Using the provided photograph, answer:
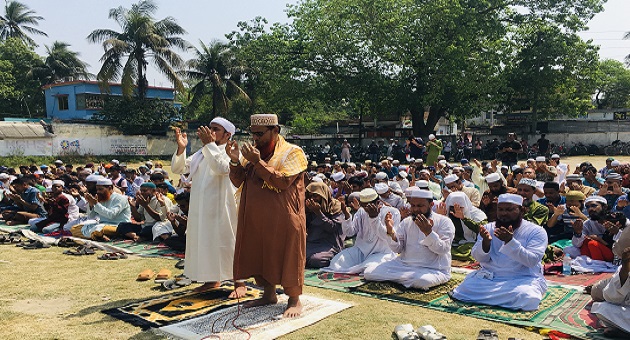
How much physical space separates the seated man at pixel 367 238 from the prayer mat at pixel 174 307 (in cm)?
148

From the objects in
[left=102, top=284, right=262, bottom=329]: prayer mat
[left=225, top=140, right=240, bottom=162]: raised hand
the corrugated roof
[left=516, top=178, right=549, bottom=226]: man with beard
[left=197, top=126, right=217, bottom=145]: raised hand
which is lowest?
[left=102, top=284, right=262, bottom=329]: prayer mat

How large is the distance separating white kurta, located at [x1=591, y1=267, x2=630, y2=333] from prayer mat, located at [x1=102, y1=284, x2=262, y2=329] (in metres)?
2.86

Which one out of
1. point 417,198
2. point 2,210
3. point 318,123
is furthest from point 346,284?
point 318,123

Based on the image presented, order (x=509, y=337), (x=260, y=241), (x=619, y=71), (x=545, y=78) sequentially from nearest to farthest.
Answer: (x=509, y=337) → (x=260, y=241) → (x=545, y=78) → (x=619, y=71)

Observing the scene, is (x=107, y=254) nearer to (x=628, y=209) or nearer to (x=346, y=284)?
(x=346, y=284)

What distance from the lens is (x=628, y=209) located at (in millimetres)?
6512

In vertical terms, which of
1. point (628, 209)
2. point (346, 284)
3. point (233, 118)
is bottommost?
point (346, 284)

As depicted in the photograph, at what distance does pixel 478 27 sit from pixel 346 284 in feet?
68.2

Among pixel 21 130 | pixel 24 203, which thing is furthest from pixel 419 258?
pixel 21 130

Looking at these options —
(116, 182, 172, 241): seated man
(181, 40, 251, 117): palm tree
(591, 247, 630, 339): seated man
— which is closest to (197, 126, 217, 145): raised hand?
(591, 247, 630, 339): seated man

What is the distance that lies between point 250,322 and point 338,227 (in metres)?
2.78

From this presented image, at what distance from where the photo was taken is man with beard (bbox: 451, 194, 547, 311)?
461 cm

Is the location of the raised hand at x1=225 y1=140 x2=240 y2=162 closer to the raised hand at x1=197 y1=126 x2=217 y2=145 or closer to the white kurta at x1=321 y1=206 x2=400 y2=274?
the raised hand at x1=197 y1=126 x2=217 y2=145

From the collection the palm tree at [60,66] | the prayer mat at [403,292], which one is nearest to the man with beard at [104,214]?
the prayer mat at [403,292]
